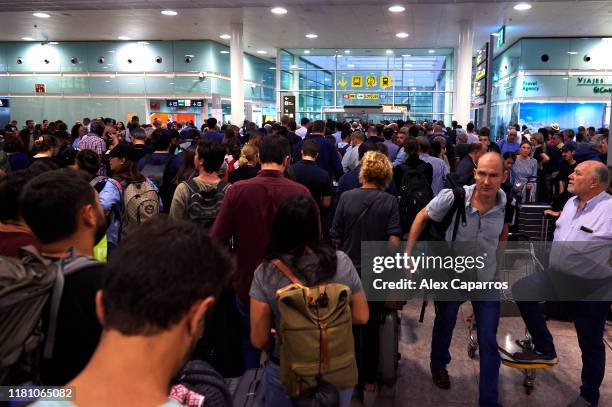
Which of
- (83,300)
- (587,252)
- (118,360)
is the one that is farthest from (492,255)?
(118,360)

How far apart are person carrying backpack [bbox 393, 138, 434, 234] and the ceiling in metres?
7.48

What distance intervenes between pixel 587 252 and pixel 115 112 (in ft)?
69.8

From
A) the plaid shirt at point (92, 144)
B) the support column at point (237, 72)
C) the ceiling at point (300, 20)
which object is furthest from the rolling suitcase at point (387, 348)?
the support column at point (237, 72)

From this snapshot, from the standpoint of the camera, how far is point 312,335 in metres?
2.19

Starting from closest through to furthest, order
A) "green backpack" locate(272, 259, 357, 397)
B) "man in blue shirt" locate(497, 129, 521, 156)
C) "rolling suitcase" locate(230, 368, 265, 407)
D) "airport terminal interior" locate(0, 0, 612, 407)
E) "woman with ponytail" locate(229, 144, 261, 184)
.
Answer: "airport terminal interior" locate(0, 0, 612, 407)
"green backpack" locate(272, 259, 357, 397)
"rolling suitcase" locate(230, 368, 265, 407)
"woman with ponytail" locate(229, 144, 261, 184)
"man in blue shirt" locate(497, 129, 521, 156)

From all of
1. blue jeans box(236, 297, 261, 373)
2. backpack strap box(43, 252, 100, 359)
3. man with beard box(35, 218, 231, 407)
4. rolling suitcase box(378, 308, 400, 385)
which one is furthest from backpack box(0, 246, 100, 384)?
rolling suitcase box(378, 308, 400, 385)

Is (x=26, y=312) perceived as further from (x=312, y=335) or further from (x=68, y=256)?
(x=312, y=335)

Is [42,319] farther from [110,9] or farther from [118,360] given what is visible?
[110,9]

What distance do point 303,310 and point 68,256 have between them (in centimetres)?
97

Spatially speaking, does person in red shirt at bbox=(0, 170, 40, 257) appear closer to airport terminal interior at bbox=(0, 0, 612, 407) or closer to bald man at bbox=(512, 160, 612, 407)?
airport terminal interior at bbox=(0, 0, 612, 407)

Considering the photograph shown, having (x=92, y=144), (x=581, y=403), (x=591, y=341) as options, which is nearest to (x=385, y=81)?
(x=92, y=144)

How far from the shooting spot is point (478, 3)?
12438 millimetres

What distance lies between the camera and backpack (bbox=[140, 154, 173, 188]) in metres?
5.59

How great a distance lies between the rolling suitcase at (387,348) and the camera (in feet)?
11.0
